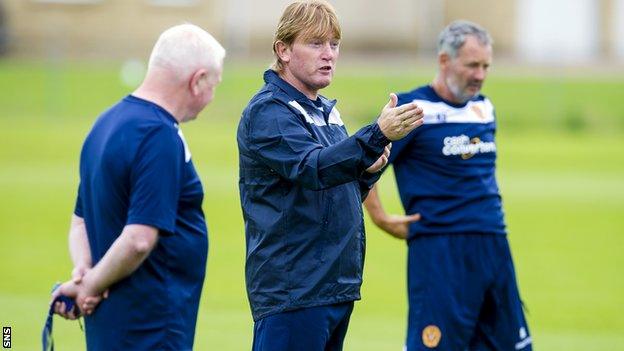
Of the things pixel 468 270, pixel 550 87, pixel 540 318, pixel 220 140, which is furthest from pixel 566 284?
pixel 550 87

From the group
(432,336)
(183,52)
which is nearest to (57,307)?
(183,52)

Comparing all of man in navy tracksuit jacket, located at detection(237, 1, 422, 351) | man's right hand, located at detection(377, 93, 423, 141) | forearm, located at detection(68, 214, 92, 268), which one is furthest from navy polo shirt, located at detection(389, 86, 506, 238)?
forearm, located at detection(68, 214, 92, 268)

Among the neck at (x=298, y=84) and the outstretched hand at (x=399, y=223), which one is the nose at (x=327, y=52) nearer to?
the neck at (x=298, y=84)

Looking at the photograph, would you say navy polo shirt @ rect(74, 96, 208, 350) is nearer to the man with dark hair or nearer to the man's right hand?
the man's right hand

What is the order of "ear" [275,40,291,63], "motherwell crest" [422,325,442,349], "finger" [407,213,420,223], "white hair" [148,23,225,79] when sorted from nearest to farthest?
"white hair" [148,23,225,79] < "ear" [275,40,291,63] < "motherwell crest" [422,325,442,349] < "finger" [407,213,420,223]

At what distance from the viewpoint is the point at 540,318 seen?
12.4 meters

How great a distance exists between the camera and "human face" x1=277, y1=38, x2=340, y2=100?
586 centimetres

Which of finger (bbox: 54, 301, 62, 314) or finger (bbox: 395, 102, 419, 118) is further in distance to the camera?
finger (bbox: 54, 301, 62, 314)

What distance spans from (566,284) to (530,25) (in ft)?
97.4

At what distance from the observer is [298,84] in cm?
595

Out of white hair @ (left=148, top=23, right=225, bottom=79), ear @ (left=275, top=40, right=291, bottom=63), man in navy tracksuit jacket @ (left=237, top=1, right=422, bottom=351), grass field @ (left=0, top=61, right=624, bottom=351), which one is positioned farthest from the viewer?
grass field @ (left=0, top=61, right=624, bottom=351)

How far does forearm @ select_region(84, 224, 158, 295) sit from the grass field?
4.80 m

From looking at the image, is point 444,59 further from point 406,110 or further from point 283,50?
point 406,110

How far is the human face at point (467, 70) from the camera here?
7680 mm
